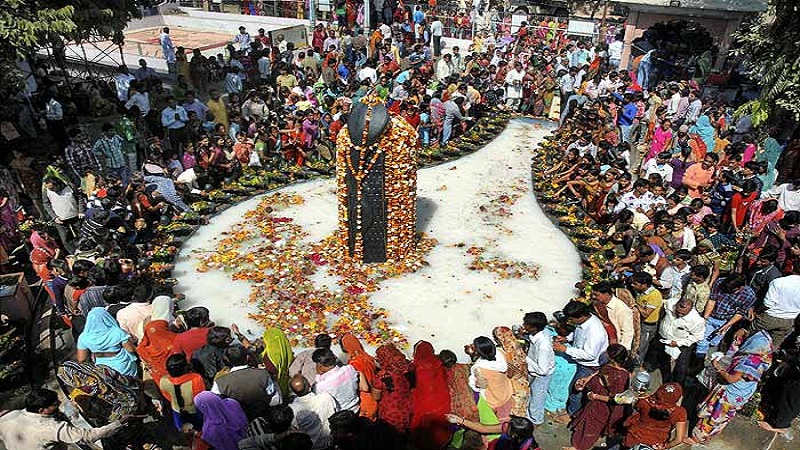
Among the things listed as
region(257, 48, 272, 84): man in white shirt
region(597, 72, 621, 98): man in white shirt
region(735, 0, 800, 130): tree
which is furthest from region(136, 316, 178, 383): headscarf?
region(597, 72, 621, 98): man in white shirt

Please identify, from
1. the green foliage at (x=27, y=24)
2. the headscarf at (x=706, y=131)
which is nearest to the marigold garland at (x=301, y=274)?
the green foliage at (x=27, y=24)

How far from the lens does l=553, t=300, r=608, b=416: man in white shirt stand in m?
7.15

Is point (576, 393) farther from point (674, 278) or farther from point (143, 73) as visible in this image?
point (143, 73)

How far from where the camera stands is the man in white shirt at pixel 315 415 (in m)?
6.04

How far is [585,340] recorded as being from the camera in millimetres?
7273

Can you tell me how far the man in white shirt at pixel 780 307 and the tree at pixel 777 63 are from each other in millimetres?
7476

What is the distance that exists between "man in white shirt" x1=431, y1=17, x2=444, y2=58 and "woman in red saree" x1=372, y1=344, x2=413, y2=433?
21.7 meters

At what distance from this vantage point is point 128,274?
9.29 metres

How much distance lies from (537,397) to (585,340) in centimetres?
100

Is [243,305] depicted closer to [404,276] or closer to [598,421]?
[404,276]

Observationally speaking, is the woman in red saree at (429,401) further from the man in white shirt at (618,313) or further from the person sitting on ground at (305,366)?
the man in white shirt at (618,313)

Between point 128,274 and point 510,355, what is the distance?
6.17 meters

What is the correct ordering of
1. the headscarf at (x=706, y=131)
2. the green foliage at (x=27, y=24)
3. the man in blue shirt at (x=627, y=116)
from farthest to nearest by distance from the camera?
1. the man in blue shirt at (x=627, y=116)
2. the headscarf at (x=706, y=131)
3. the green foliage at (x=27, y=24)

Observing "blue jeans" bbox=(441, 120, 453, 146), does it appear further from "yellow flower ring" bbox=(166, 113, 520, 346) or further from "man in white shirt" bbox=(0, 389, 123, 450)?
"man in white shirt" bbox=(0, 389, 123, 450)
